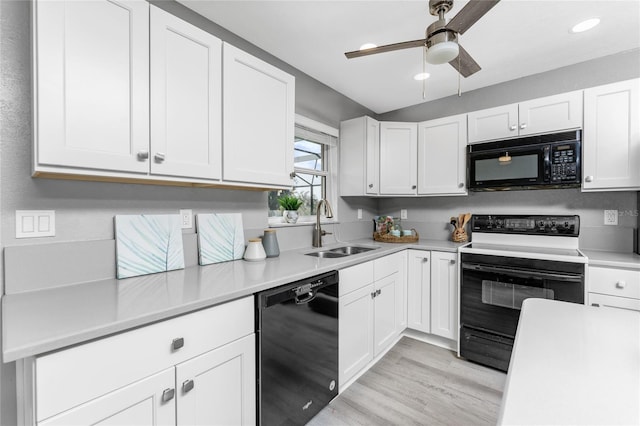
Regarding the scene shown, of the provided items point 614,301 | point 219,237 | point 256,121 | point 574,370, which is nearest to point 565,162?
point 614,301

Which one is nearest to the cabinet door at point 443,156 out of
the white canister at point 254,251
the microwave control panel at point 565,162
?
the microwave control panel at point 565,162

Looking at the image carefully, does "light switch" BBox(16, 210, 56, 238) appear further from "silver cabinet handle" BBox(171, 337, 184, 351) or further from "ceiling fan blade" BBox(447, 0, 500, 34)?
"ceiling fan blade" BBox(447, 0, 500, 34)

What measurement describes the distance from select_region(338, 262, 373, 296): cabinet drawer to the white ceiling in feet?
5.33

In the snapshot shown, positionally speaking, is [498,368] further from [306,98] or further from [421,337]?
[306,98]

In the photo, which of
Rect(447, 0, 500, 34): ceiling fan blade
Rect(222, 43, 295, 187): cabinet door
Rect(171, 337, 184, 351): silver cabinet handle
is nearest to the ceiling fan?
Rect(447, 0, 500, 34): ceiling fan blade

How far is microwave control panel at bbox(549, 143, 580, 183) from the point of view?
215cm

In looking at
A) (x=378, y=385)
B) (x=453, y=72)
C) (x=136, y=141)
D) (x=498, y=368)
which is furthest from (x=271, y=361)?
(x=453, y=72)

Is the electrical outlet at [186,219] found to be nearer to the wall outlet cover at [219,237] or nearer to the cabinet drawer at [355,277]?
the wall outlet cover at [219,237]

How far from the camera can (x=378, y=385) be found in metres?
1.99

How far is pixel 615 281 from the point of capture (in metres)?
1.80

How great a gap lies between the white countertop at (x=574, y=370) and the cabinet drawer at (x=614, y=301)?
4.02ft

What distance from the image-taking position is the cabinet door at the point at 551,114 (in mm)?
2160

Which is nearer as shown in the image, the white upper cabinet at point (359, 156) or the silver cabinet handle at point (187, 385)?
the silver cabinet handle at point (187, 385)

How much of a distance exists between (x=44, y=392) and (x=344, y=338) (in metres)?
1.47
